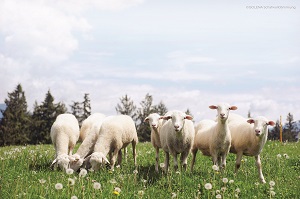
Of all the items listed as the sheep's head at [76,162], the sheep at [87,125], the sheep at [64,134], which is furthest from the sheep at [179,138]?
the sheep at [87,125]

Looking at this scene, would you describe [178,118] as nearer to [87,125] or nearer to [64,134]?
[64,134]

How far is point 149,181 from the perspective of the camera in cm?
918

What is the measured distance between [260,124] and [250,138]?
29.0 inches

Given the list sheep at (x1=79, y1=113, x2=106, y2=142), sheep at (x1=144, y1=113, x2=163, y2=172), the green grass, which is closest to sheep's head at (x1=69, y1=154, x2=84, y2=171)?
the green grass

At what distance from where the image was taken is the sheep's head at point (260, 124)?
9633 millimetres

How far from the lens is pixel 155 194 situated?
783 centimetres

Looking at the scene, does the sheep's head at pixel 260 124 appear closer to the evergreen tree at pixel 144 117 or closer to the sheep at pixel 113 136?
the sheep at pixel 113 136

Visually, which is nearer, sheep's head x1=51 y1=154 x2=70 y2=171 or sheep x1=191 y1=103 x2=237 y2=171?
sheep x1=191 y1=103 x2=237 y2=171

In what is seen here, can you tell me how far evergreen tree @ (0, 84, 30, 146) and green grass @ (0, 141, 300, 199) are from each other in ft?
128

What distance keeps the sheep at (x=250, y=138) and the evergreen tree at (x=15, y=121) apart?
139 feet

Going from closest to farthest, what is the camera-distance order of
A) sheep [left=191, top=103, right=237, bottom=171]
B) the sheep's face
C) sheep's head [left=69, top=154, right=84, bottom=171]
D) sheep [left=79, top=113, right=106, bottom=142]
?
1. sheep [left=191, top=103, right=237, bottom=171]
2. the sheep's face
3. sheep's head [left=69, top=154, right=84, bottom=171]
4. sheep [left=79, top=113, right=106, bottom=142]

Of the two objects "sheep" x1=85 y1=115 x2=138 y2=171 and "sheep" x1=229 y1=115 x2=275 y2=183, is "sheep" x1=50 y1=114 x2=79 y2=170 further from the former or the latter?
"sheep" x1=229 y1=115 x2=275 y2=183

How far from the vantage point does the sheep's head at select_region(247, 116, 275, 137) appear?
9633 millimetres

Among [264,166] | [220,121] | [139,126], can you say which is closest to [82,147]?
[220,121]
